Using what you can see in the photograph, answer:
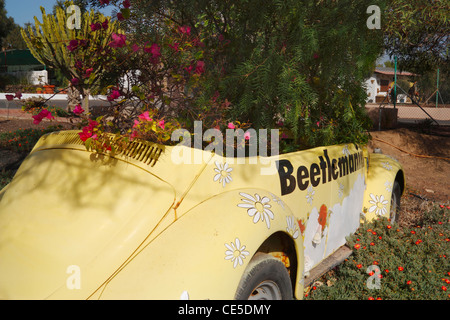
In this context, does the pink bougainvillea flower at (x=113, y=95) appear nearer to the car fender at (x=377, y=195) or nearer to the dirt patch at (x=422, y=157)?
the car fender at (x=377, y=195)

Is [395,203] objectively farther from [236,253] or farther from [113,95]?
[113,95]

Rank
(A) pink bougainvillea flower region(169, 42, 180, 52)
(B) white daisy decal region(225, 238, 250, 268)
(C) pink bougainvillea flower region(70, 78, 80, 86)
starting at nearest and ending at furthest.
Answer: (B) white daisy decal region(225, 238, 250, 268) → (C) pink bougainvillea flower region(70, 78, 80, 86) → (A) pink bougainvillea flower region(169, 42, 180, 52)

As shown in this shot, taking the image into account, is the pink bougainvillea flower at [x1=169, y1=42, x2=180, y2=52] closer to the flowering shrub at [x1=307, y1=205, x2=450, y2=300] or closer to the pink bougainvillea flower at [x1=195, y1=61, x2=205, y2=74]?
the pink bougainvillea flower at [x1=195, y1=61, x2=205, y2=74]

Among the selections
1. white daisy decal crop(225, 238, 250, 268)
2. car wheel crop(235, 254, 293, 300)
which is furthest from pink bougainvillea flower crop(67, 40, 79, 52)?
car wheel crop(235, 254, 293, 300)

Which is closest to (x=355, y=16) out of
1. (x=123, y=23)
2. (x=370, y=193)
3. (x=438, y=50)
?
(x=370, y=193)

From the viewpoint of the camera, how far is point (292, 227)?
2447 millimetres

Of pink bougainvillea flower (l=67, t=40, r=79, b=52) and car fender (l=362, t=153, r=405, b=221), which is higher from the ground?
pink bougainvillea flower (l=67, t=40, r=79, b=52)

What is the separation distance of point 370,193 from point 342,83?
3.93 feet

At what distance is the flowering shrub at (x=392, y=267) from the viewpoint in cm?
323

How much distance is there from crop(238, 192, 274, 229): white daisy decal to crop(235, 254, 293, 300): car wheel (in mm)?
217

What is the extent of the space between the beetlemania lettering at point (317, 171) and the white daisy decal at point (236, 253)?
677 millimetres

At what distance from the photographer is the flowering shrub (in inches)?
127

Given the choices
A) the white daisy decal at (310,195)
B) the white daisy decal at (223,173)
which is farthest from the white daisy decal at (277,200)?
the white daisy decal at (310,195)

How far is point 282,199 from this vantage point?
259cm
